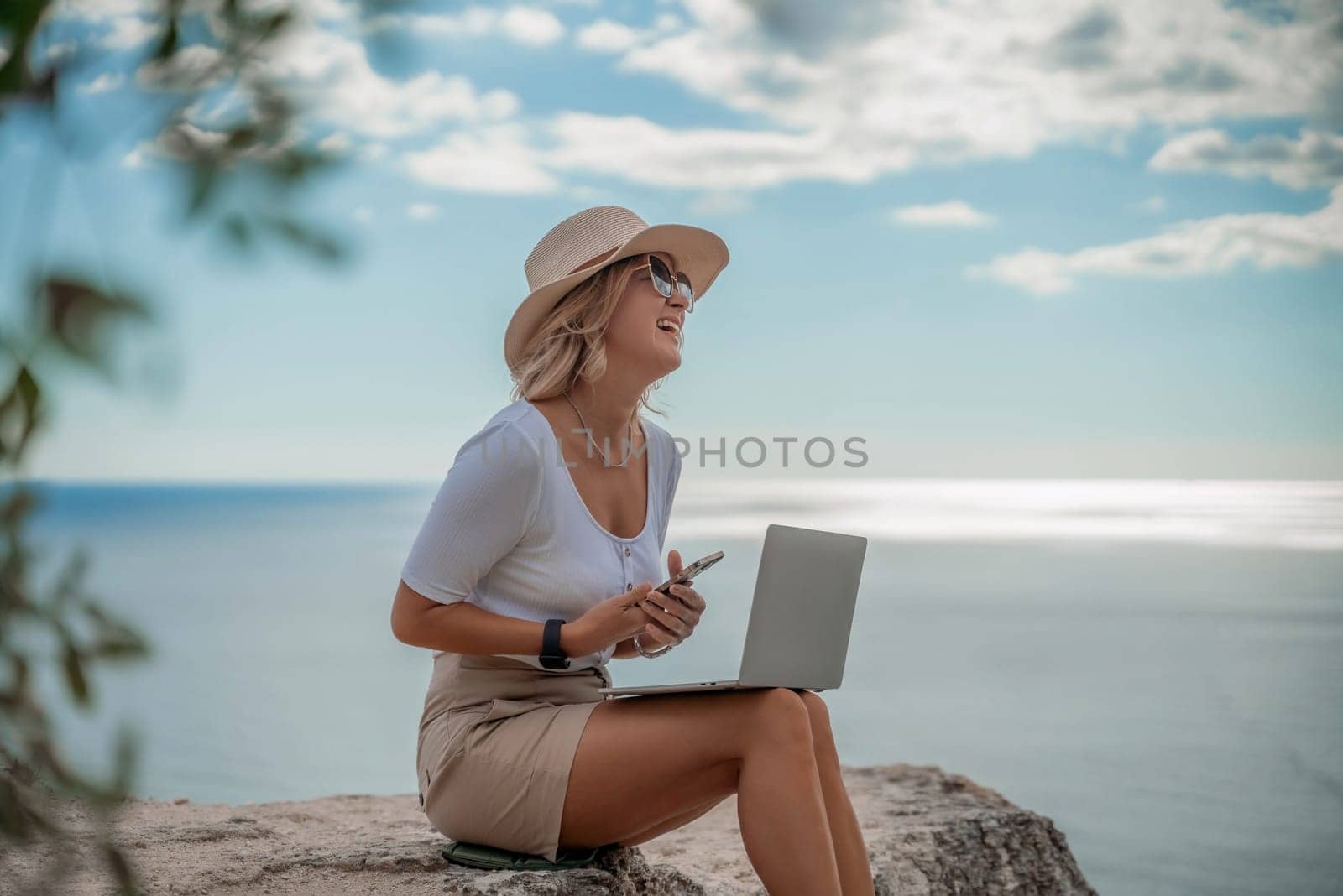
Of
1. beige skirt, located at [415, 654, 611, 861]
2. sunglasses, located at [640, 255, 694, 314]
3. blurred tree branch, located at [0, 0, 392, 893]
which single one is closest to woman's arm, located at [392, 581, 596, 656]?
beige skirt, located at [415, 654, 611, 861]

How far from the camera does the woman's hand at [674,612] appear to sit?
2.20 metres

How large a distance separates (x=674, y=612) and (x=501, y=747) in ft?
1.45

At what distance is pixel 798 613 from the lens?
2.27 m

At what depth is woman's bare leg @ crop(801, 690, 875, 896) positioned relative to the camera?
2.32 meters

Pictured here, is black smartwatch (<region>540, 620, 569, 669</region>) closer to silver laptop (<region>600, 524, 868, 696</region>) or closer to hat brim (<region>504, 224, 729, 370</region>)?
silver laptop (<region>600, 524, 868, 696</region>)

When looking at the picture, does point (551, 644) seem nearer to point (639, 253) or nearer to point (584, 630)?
point (584, 630)

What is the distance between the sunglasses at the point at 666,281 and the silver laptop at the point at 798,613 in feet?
2.29

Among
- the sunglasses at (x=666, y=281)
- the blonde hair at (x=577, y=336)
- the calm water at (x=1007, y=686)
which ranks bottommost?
the calm water at (x=1007, y=686)

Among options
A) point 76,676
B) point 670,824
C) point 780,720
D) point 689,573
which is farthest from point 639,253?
point 76,676

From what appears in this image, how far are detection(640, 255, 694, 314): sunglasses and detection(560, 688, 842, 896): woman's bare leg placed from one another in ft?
2.95

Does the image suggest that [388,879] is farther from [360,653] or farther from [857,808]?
[360,653]

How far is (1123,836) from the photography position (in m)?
5.63

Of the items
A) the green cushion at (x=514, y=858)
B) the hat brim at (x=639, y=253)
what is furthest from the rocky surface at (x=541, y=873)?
the hat brim at (x=639, y=253)

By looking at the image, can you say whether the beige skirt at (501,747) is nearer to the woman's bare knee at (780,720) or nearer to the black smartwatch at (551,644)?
the black smartwatch at (551,644)
